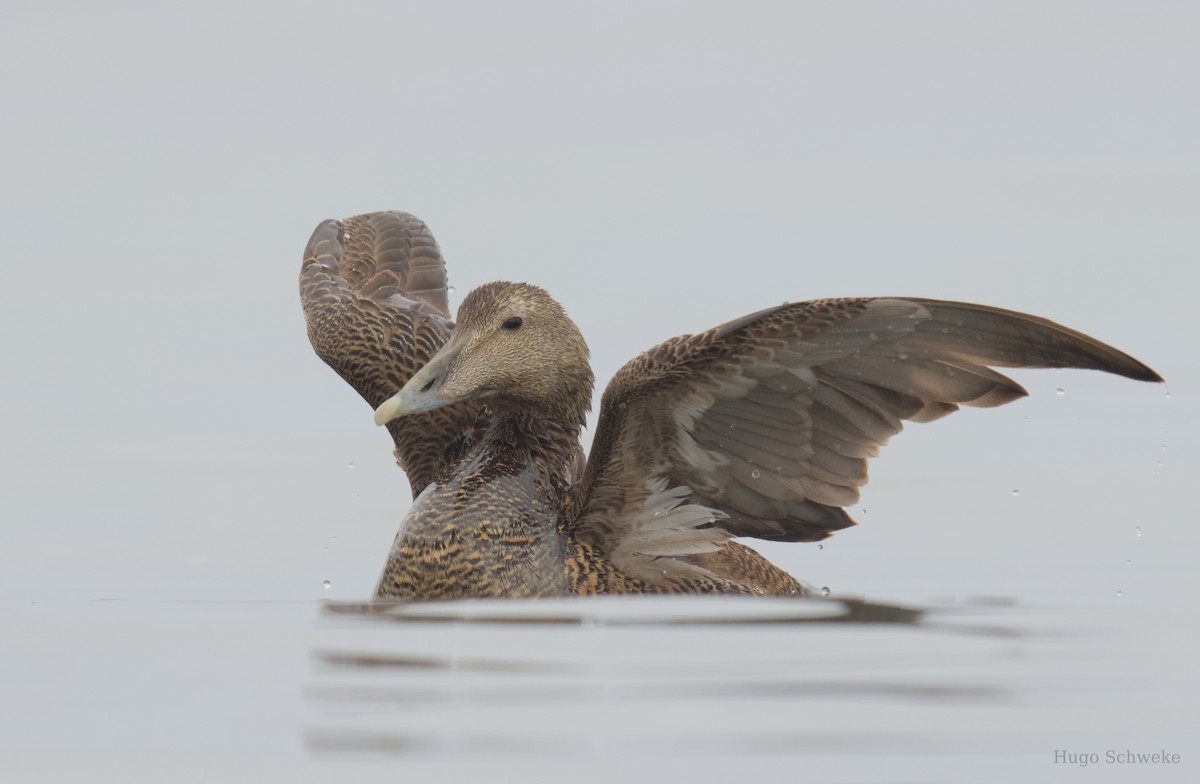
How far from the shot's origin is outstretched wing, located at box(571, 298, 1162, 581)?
803 cm

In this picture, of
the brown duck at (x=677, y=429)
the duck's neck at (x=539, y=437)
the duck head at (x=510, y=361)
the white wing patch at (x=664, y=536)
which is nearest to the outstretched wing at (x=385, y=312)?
the brown duck at (x=677, y=429)

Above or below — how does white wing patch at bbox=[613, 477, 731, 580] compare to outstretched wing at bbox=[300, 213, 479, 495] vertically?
below

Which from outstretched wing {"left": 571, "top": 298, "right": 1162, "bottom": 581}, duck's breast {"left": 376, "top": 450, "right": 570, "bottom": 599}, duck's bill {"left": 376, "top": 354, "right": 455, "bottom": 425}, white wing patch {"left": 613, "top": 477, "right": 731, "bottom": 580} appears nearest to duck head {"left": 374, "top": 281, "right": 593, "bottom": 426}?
duck's bill {"left": 376, "top": 354, "right": 455, "bottom": 425}

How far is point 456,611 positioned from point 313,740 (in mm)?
2073

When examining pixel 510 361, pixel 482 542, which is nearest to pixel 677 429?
pixel 510 361

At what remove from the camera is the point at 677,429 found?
852cm

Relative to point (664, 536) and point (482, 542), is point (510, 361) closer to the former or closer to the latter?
point (482, 542)

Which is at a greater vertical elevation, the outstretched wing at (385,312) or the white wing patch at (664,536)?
the outstretched wing at (385,312)

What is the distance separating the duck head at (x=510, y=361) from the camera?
28.5ft

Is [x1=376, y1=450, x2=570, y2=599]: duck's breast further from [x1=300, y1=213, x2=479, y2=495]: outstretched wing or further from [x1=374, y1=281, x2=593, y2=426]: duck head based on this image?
[x1=300, y1=213, x2=479, y2=495]: outstretched wing

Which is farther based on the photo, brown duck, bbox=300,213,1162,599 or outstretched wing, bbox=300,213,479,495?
outstretched wing, bbox=300,213,479,495

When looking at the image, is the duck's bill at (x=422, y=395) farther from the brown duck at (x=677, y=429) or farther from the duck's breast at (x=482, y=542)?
the duck's breast at (x=482, y=542)

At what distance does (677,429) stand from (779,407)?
38 centimetres

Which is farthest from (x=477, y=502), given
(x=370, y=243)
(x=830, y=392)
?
(x=370, y=243)
